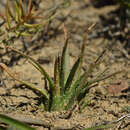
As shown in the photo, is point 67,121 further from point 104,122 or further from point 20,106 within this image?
point 20,106

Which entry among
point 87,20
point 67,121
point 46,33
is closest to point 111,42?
point 87,20

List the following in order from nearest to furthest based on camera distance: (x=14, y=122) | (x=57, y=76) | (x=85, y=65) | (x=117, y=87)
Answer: (x=14, y=122) < (x=57, y=76) < (x=117, y=87) < (x=85, y=65)

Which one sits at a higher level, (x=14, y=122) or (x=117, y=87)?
(x=117, y=87)

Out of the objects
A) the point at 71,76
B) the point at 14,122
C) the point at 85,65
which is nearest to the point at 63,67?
the point at 71,76

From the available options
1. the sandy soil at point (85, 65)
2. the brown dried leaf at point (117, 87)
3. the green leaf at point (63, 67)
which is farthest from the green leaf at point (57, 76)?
the brown dried leaf at point (117, 87)

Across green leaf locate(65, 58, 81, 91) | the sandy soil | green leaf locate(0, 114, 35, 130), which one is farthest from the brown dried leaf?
green leaf locate(0, 114, 35, 130)

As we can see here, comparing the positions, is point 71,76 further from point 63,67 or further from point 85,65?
point 85,65

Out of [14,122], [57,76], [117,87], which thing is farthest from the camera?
[117,87]

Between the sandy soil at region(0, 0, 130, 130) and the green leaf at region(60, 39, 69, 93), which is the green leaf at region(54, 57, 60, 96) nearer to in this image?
the green leaf at region(60, 39, 69, 93)

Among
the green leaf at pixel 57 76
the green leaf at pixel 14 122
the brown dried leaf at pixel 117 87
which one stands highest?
the brown dried leaf at pixel 117 87

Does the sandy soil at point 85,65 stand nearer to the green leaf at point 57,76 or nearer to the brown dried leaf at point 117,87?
the brown dried leaf at point 117,87

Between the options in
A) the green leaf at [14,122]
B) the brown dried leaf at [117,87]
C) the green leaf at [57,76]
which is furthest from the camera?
the brown dried leaf at [117,87]
